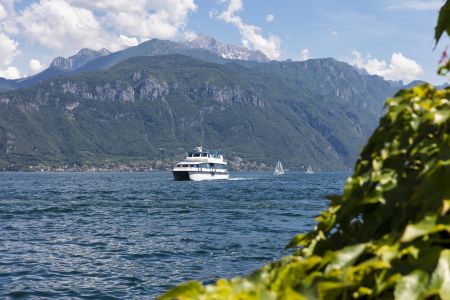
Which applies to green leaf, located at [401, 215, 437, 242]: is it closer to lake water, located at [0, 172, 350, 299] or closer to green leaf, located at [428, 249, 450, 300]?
green leaf, located at [428, 249, 450, 300]

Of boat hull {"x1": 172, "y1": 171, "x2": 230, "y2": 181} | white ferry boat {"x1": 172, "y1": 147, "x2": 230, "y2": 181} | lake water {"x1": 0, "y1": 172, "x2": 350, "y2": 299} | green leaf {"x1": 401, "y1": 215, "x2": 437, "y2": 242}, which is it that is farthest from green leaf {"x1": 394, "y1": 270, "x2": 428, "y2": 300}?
boat hull {"x1": 172, "y1": 171, "x2": 230, "y2": 181}

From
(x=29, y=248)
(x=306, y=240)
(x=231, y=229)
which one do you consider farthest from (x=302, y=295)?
(x=231, y=229)

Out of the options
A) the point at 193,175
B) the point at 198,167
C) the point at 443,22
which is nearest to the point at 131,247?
the point at 443,22

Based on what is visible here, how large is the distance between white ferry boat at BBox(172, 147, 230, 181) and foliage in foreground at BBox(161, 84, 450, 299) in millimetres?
107651

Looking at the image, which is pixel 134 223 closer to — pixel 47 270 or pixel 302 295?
pixel 47 270

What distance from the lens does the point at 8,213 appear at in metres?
42.0

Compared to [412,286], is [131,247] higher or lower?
lower

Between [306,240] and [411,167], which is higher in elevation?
[411,167]

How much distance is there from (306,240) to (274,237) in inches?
985

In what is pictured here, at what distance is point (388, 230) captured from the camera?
90.4 inches

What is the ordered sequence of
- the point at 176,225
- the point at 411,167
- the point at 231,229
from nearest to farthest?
1. the point at 411,167
2. the point at 231,229
3. the point at 176,225

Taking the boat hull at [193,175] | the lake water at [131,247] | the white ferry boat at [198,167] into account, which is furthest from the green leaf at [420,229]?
the boat hull at [193,175]

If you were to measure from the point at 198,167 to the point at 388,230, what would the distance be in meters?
111

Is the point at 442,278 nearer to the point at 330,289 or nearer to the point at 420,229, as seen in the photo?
the point at 420,229
